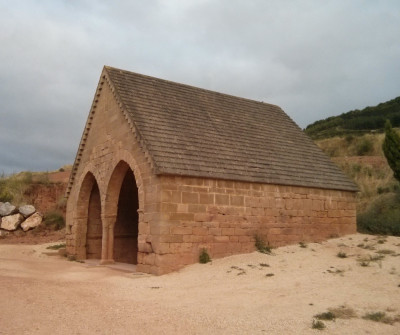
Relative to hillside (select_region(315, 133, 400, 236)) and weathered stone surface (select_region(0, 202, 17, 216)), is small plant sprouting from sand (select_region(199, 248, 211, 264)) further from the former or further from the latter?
weathered stone surface (select_region(0, 202, 17, 216))

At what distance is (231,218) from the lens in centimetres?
1239

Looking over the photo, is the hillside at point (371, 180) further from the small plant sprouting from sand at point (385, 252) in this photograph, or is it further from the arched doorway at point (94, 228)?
the arched doorway at point (94, 228)

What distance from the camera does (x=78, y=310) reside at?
7.11 metres

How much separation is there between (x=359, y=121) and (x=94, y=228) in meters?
37.0

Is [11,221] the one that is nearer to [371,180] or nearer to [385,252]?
[385,252]

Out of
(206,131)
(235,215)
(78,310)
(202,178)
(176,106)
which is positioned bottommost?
(78,310)

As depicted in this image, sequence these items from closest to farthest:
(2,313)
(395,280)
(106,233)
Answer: (2,313)
(395,280)
(106,233)

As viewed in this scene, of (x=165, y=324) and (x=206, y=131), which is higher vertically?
(x=206, y=131)

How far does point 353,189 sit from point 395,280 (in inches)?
292

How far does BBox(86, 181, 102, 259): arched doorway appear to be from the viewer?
15727 mm

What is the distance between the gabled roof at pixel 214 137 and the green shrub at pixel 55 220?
1021 centimetres

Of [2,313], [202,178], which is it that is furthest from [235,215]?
[2,313]

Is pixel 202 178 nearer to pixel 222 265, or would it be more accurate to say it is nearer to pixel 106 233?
pixel 222 265

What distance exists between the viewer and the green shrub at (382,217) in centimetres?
1541
